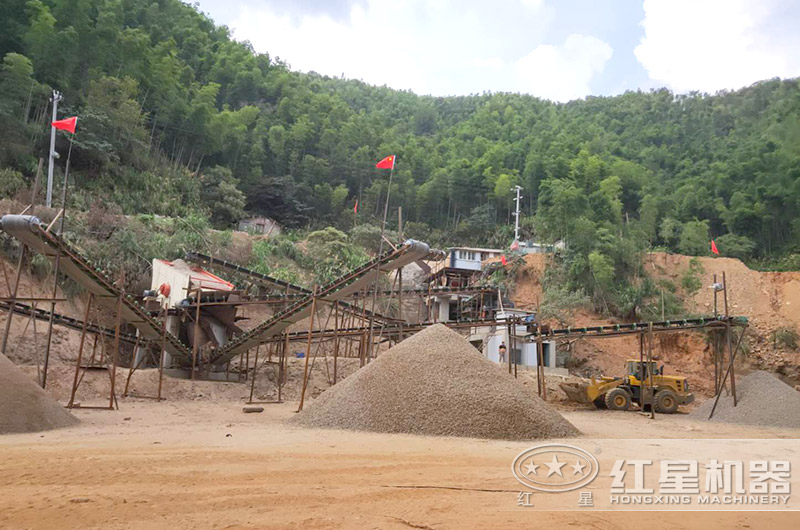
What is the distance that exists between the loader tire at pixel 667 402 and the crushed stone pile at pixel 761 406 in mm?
2043

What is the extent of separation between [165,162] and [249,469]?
40565 mm

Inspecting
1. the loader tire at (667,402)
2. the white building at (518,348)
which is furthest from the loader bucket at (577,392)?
the white building at (518,348)

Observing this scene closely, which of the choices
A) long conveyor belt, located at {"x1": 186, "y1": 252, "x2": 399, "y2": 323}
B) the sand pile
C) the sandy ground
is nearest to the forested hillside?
long conveyor belt, located at {"x1": 186, "y1": 252, "x2": 399, "y2": 323}

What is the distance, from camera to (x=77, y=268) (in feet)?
50.6

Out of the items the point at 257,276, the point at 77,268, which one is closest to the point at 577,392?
the point at 257,276

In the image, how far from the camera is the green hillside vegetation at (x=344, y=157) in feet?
112

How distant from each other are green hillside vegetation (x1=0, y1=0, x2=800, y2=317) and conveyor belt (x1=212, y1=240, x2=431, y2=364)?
15.9 metres

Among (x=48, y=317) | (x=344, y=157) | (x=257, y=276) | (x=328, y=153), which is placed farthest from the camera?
(x=328, y=153)

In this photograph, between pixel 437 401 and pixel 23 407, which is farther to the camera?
pixel 437 401

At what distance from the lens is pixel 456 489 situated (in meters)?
5.63

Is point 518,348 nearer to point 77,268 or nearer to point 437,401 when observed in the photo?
point 437,401

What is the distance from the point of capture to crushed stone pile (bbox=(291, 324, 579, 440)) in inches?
396

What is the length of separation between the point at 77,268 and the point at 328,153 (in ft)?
142

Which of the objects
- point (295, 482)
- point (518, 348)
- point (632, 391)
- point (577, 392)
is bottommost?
point (295, 482)
